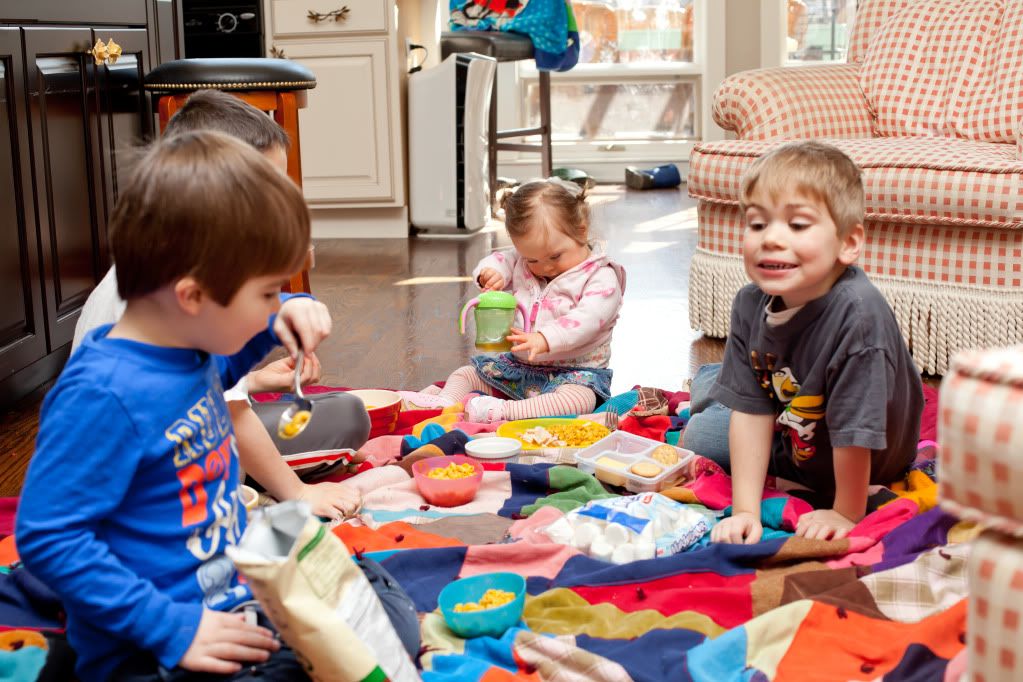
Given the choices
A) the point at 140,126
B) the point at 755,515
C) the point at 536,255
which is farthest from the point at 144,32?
the point at 755,515

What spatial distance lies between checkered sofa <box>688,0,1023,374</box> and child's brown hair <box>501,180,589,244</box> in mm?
627

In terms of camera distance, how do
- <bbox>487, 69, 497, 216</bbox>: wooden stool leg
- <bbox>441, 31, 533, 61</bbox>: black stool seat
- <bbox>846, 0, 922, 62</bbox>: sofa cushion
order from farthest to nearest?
1. <bbox>487, 69, 497, 216</bbox>: wooden stool leg
2. <bbox>441, 31, 533, 61</bbox>: black stool seat
3. <bbox>846, 0, 922, 62</bbox>: sofa cushion

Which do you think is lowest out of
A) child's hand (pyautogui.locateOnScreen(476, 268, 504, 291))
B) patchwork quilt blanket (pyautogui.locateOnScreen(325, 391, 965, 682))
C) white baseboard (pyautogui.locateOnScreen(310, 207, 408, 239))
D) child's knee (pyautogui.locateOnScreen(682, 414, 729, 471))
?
patchwork quilt blanket (pyautogui.locateOnScreen(325, 391, 965, 682))

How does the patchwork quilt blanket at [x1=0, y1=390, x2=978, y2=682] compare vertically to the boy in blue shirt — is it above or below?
below

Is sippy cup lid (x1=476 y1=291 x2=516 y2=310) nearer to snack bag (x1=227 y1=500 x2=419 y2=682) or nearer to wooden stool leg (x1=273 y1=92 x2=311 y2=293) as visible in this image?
wooden stool leg (x1=273 y1=92 x2=311 y2=293)

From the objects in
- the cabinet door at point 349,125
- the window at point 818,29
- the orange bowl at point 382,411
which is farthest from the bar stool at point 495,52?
the orange bowl at point 382,411

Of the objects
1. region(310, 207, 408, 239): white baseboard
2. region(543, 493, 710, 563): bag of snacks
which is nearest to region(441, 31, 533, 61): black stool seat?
region(310, 207, 408, 239): white baseboard

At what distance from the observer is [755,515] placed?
1518 millimetres

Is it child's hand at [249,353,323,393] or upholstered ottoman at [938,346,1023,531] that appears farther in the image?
child's hand at [249,353,323,393]

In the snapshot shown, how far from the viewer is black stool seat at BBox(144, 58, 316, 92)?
8.48 feet

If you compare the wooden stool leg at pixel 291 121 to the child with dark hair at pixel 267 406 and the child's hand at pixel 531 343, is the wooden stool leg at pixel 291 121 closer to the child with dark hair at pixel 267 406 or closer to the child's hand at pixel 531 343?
the child's hand at pixel 531 343

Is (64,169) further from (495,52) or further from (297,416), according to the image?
(495,52)

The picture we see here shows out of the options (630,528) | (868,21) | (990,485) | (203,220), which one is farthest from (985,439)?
(868,21)

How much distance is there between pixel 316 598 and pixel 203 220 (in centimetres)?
32
